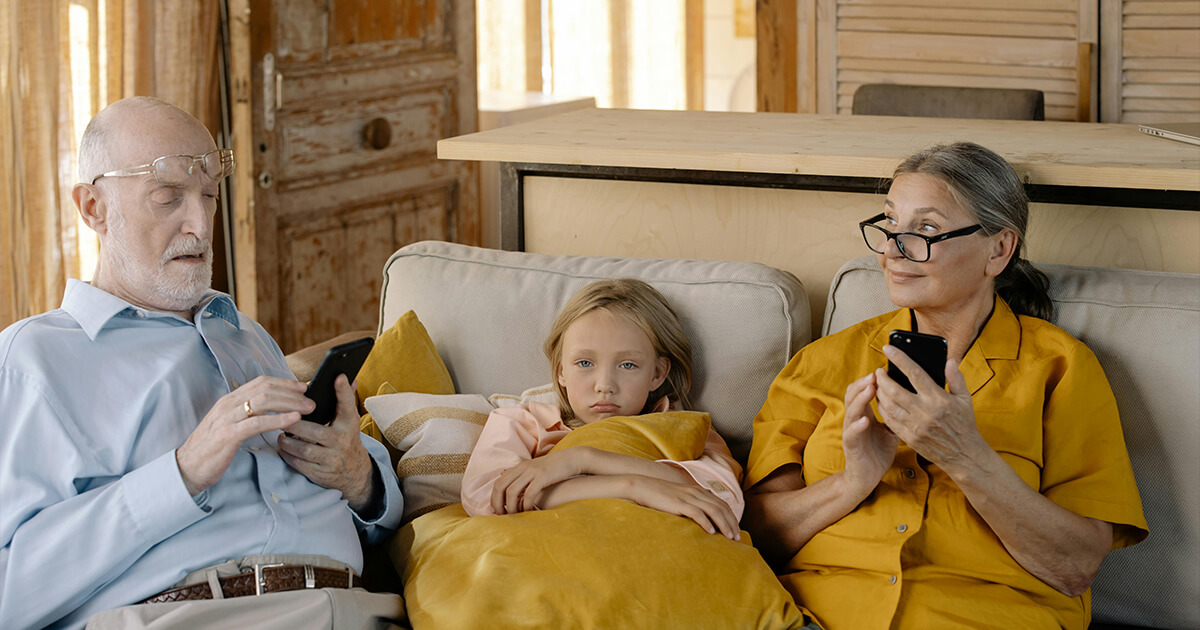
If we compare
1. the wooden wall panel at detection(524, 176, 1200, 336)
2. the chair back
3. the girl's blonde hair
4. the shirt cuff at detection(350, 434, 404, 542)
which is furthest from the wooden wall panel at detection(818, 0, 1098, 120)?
the shirt cuff at detection(350, 434, 404, 542)

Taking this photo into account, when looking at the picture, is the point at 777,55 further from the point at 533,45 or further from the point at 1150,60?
the point at 533,45

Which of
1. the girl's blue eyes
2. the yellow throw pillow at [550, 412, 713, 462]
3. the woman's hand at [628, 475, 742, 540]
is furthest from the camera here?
the girl's blue eyes

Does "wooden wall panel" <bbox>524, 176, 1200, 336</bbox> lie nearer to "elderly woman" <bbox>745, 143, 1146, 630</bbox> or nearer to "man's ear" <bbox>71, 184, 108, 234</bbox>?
"elderly woman" <bbox>745, 143, 1146, 630</bbox>

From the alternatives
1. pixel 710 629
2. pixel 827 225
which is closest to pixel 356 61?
pixel 827 225

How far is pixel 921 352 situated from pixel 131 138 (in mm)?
1051

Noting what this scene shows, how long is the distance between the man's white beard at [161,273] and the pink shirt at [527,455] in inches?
19.1

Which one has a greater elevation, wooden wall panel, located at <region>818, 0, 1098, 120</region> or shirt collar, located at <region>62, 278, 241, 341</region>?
wooden wall panel, located at <region>818, 0, 1098, 120</region>

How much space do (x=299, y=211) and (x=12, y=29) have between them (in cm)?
98

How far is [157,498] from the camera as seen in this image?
53.1 inches

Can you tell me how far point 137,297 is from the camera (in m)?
1.53

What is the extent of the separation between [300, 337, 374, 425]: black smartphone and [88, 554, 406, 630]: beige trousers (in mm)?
195

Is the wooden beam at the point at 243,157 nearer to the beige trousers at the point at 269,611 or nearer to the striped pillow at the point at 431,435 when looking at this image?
the striped pillow at the point at 431,435

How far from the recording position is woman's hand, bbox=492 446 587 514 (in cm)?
160

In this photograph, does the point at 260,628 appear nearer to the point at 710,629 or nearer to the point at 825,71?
the point at 710,629
